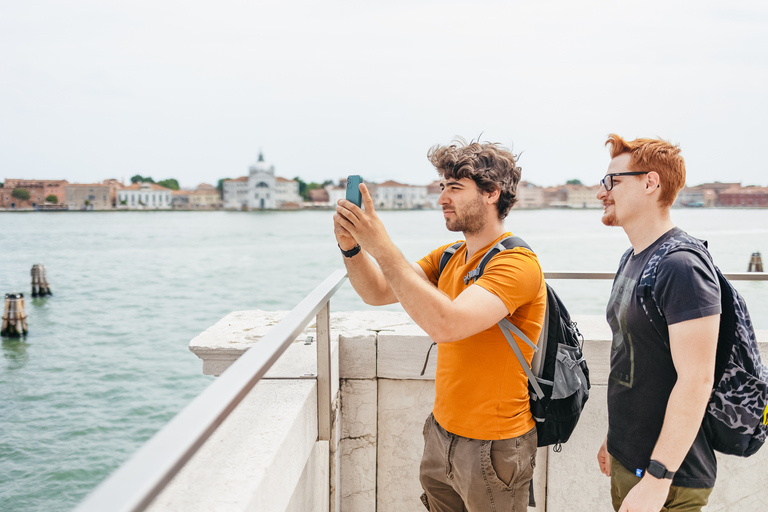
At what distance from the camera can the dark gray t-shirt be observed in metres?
1.40

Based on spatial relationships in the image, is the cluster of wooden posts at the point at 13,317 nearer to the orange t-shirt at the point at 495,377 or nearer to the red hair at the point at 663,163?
the orange t-shirt at the point at 495,377

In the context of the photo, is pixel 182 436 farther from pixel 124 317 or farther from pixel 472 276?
pixel 124 317

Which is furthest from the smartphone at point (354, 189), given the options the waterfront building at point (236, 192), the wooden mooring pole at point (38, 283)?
the waterfront building at point (236, 192)

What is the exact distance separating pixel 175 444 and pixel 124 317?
35.3 metres

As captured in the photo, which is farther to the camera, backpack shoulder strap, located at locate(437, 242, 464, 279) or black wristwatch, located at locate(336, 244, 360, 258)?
backpack shoulder strap, located at locate(437, 242, 464, 279)

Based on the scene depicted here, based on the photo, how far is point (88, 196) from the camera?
120m

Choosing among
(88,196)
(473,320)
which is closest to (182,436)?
(473,320)

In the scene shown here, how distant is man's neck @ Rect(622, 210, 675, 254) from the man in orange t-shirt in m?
0.31

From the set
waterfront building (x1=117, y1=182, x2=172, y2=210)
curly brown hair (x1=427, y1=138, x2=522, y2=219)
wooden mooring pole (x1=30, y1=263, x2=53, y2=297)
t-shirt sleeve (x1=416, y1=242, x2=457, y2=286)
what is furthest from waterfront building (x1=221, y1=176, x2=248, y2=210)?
curly brown hair (x1=427, y1=138, x2=522, y2=219)

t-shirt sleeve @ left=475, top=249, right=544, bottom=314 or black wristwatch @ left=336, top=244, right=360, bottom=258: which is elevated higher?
black wristwatch @ left=336, top=244, right=360, bottom=258

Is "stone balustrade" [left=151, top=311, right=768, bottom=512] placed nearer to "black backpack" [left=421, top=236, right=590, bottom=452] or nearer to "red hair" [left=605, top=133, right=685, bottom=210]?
"black backpack" [left=421, top=236, right=590, bottom=452]

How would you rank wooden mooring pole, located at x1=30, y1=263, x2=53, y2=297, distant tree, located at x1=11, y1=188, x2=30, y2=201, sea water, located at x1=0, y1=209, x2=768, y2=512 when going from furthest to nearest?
distant tree, located at x1=11, y1=188, x2=30, y2=201
wooden mooring pole, located at x1=30, y1=263, x2=53, y2=297
sea water, located at x1=0, y1=209, x2=768, y2=512

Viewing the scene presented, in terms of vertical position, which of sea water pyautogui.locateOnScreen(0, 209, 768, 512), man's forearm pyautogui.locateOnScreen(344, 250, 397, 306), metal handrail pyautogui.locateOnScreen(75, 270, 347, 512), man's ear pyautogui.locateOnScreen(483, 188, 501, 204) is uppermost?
man's ear pyautogui.locateOnScreen(483, 188, 501, 204)

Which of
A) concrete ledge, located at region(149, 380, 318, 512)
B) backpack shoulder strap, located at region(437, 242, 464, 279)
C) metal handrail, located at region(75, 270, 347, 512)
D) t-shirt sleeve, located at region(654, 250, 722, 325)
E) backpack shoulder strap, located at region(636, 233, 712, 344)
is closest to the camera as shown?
metal handrail, located at region(75, 270, 347, 512)
